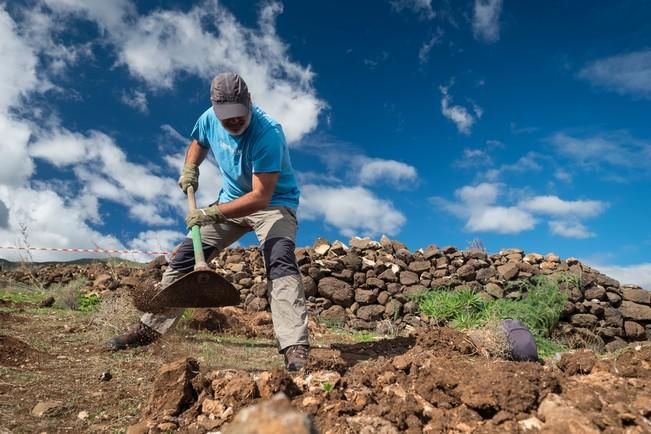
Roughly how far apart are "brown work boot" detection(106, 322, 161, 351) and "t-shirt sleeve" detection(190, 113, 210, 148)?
1.56 metres

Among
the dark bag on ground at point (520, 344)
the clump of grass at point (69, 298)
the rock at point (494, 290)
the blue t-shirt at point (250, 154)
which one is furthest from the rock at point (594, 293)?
the clump of grass at point (69, 298)

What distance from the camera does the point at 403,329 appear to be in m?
7.89

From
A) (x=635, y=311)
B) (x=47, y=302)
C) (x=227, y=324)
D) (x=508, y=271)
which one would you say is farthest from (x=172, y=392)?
(x=635, y=311)

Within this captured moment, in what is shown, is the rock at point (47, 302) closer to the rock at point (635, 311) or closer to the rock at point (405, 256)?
the rock at point (405, 256)

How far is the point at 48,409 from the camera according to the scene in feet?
9.68

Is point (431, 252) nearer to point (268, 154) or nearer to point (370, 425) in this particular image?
point (268, 154)

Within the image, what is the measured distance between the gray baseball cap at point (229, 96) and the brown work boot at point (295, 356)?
5.37ft

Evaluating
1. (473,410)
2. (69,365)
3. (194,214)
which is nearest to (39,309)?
(69,365)

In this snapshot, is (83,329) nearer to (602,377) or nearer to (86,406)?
(86,406)

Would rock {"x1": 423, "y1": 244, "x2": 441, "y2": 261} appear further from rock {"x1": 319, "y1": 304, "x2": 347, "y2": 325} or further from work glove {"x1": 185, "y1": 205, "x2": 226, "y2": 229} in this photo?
work glove {"x1": 185, "y1": 205, "x2": 226, "y2": 229}

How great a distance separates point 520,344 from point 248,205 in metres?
2.44

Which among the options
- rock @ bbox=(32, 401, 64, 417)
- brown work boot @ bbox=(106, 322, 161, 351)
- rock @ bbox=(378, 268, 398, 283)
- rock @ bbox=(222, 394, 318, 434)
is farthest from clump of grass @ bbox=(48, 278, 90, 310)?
rock @ bbox=(222, 394, 318, 434)

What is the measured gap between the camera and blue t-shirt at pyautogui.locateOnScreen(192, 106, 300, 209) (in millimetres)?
3918

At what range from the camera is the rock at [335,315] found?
7.84 m
